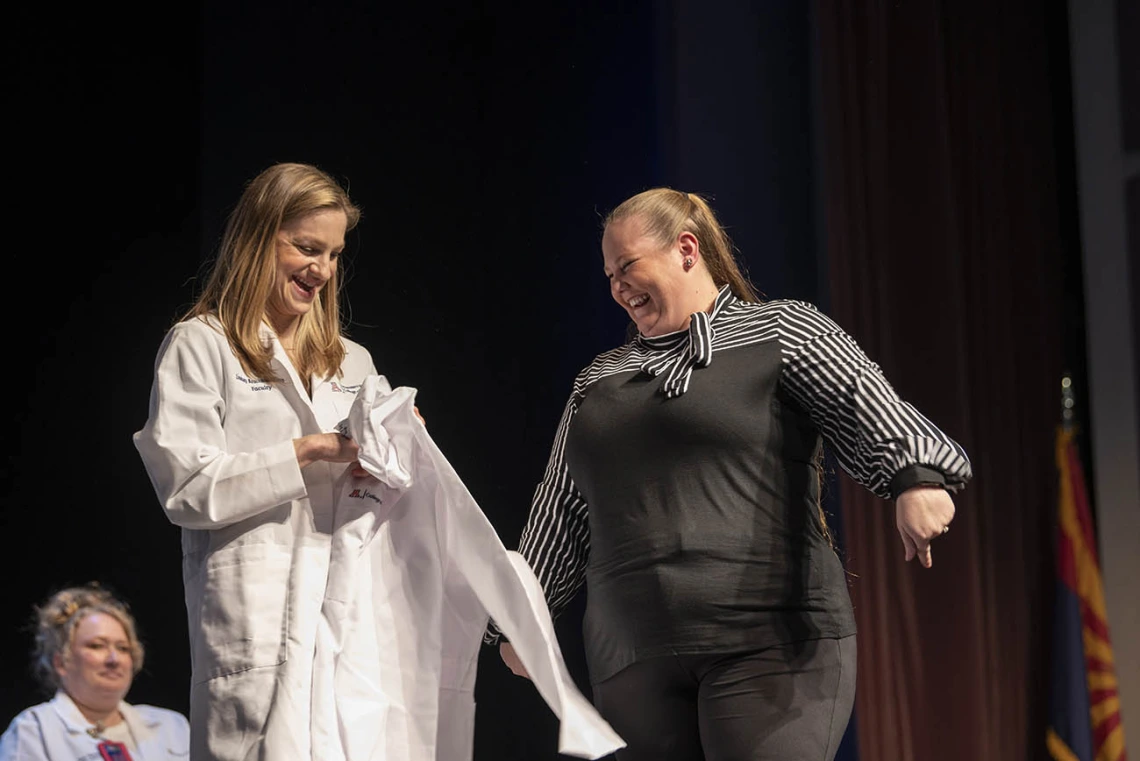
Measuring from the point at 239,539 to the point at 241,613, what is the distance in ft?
0.39

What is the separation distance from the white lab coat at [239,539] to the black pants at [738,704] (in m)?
0.52

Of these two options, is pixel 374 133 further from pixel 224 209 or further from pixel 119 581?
pixel 119 581

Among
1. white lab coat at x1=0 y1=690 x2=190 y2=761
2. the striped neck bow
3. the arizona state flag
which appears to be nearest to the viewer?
the striped neck bow

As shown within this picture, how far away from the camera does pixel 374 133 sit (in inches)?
144

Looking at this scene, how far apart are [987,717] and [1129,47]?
5.68 feet

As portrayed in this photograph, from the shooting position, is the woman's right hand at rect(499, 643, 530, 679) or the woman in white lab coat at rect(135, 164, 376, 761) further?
the woman's right hand at rect(499, 643, 530, 679)

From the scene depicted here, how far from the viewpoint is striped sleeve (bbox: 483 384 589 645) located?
2311 millimetres

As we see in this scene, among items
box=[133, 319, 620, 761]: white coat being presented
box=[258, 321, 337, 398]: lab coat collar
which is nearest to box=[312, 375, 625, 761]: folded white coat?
box=[133, 319, 620, 761]: white coat being presented

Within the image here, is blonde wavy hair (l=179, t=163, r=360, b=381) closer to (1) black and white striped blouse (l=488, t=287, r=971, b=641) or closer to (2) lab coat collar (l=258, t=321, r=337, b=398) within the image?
(2) lab coat collar (l=258, t=321, r=337, b=398)

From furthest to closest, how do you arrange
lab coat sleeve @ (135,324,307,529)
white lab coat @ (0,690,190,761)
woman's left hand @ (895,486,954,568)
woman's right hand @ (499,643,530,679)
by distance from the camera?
white lab coat @ (0,690,190,761) < woman's right hand @ (499,643,530,679) < lab coat sleeve @ (135,324,307,529) < woman's left hand @ (895,486,954,568)

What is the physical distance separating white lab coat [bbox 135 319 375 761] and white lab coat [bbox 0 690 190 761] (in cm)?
135

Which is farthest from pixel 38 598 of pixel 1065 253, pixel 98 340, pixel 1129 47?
pixel 1129 47

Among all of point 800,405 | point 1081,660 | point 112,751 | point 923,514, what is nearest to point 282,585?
point 800,405

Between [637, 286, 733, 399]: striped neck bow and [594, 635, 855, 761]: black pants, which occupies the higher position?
[637, 286, 733, 399]: striped neck bow
